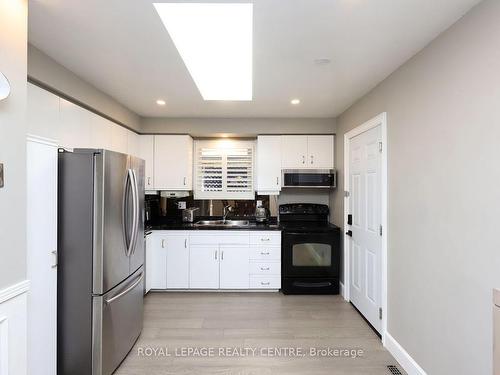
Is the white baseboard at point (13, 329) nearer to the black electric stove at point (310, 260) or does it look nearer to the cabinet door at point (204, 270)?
the cabinet door at point (204, 270)

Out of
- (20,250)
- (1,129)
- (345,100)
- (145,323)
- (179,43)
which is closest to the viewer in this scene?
(1,129)

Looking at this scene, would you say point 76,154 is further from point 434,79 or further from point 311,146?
point 311,146

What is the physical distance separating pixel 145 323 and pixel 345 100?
3242 mm

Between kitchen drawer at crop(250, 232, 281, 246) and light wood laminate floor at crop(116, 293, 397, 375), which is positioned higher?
kitchen drawer at crop(250, 232, 281, 246)

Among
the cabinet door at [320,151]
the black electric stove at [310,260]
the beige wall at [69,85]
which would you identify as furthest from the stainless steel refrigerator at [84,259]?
the cabinet door at [320,151]

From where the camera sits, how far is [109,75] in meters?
2.35

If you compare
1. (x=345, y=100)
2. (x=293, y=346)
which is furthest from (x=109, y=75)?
(x=293, y=346)

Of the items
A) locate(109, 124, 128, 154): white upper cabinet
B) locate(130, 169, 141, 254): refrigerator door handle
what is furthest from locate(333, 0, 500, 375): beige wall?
locate(109, 124, 128, 154): white upper cabinet

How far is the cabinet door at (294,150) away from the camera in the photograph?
3830 millimetres

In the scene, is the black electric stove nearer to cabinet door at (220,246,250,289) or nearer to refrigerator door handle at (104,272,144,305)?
cabinet door at (220,246,250,289)

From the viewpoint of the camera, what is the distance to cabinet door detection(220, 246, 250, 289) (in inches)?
138

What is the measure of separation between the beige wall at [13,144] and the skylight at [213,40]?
27.7 inches

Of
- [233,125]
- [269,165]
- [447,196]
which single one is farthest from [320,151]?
[447,196]

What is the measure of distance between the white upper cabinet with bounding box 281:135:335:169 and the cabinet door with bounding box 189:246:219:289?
1.62 metres
